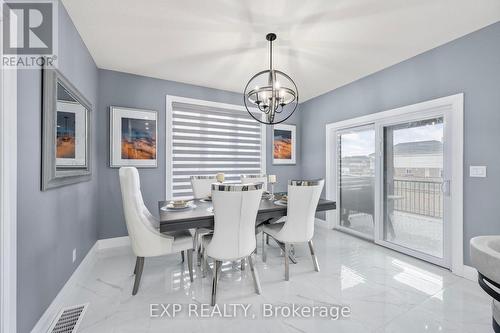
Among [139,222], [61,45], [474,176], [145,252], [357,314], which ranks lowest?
[357,314]

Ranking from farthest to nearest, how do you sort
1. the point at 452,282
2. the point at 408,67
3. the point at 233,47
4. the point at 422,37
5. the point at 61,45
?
1. the point at 408,67
2. the point at 233,47
3. the point at 422,37
4. the point at 452,282
5. the point at 61,45

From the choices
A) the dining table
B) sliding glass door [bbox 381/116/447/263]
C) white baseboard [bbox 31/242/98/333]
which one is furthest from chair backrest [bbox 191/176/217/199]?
sliding glass door [bbox 381/116/447/263]

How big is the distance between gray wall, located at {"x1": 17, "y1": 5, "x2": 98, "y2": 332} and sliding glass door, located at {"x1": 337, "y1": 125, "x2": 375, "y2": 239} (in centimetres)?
405

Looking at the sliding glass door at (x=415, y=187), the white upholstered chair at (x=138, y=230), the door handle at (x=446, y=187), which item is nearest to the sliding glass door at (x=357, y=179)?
the sliding glass door at (x=415, y=187)

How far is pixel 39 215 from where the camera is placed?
153 centimetres

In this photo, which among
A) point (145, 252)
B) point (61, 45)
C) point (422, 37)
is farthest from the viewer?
point (422, 37)

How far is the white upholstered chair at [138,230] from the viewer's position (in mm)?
1937

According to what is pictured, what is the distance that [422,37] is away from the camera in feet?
7.86

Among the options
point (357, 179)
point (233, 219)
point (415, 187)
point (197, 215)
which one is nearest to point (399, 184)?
point (415, 187)

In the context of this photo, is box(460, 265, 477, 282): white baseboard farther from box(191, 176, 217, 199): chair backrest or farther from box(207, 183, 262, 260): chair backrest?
box(191, 176, 217, 199): chair backrest

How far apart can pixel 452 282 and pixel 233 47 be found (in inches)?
143

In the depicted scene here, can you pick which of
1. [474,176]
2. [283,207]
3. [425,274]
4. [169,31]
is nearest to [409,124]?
[474,176]

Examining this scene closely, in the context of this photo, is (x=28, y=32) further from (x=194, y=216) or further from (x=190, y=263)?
(x=190, y=263)

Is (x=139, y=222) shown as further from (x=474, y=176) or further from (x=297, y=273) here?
(x=474, y=176)
